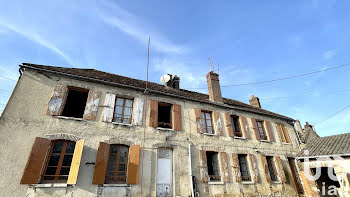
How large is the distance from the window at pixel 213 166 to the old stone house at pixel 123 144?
0.05 meters

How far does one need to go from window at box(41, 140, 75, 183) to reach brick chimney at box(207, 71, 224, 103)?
29.6 ft

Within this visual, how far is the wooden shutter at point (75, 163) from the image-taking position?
6.32 meters

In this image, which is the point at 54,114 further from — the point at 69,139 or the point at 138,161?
the point at 138,161

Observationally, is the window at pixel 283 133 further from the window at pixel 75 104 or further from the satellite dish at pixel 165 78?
the window at pixel 75 104

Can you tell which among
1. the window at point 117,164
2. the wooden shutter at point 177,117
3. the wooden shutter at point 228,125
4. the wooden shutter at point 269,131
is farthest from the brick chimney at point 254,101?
the window at point 117,164

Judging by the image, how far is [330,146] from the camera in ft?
31.7

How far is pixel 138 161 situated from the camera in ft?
25.3

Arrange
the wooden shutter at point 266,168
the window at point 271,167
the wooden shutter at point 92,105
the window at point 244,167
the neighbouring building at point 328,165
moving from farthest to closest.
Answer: the window at point 271,167, the wooden shutter at point 266,168, the window at point 244,167, the neighbouring building at point 328,165, the wooden shutter at point 92,105

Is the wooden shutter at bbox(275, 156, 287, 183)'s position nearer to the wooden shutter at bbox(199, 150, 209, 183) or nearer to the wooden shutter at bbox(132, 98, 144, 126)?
the wooden shutter at bbox(199, 150, 209, 183)

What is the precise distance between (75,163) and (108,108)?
9.20 ft

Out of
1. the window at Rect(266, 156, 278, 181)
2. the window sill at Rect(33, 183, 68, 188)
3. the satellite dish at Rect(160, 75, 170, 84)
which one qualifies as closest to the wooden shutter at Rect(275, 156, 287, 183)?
the window at Rect(266, 156, 278, 181)

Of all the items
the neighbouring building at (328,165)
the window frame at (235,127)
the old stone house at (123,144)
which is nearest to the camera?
the old stone house at (123,144)

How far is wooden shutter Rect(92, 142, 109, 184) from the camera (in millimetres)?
6835

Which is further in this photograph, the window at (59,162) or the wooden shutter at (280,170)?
the wooden shutter at (280,170)
